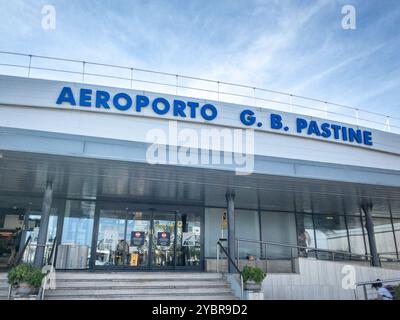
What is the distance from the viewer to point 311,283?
11.8 meters

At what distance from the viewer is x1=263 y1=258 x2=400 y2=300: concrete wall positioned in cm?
1118

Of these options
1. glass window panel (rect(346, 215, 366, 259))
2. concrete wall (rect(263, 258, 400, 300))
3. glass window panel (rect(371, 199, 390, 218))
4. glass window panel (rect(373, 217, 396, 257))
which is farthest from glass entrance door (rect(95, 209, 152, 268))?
glass window panel (rect(373, 217, 396, 257))

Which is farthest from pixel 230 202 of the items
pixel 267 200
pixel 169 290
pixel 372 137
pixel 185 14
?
pixel 372 137

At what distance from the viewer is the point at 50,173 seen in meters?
10.4

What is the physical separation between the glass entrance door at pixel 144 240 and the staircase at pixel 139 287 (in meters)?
3.19

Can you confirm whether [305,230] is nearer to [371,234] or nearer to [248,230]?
[248,230]

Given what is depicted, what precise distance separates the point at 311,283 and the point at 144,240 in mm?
6624

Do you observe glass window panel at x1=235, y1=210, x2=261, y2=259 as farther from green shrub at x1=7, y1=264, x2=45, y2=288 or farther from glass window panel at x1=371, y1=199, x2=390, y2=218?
green shrub at x1=7, y1=264, x2=45, y2=288

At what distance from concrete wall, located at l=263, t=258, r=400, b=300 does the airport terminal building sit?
889 millimetres

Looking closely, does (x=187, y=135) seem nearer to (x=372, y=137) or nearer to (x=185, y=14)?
(x=185, y=14)

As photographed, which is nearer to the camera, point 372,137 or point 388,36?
point 388,36

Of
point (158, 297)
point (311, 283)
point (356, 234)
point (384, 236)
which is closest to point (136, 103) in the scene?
point (158, 297)
